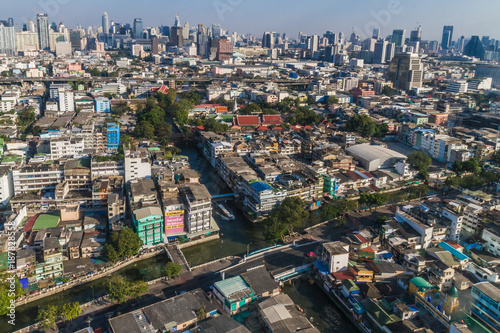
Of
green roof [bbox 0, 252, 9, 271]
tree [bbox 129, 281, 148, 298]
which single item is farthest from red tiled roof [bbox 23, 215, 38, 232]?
tree [bbox 129, 281, 148, 298]

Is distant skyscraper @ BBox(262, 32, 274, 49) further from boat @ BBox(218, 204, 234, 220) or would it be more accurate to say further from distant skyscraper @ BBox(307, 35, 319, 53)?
boat @ BBox(218, 204, 234, 220)

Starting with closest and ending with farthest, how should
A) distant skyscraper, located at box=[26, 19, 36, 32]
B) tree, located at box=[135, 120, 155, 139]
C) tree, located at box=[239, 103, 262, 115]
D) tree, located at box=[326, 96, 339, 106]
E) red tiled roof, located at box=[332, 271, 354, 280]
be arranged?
red tiled roof, located at box=[332, 271, 354, 280]
tree, located at box=[135, 120, 155, 139]
tree, located at box=[239, 103, 262, 115]
tree, located at box=[326, 96, 339, 106]
distant skyscraper, located at box=[26, 19, 36, 32]

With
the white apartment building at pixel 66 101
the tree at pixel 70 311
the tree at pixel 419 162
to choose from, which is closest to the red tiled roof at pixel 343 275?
the tree at pixel 70 311

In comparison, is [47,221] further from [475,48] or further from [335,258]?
[475,48]

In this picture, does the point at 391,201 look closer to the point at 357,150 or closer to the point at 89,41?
the point at 357,150

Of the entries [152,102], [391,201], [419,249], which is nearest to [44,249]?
[419,249]

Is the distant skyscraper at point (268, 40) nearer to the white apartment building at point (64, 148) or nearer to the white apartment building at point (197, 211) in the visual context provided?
the white apartment building at point (64, 148)
